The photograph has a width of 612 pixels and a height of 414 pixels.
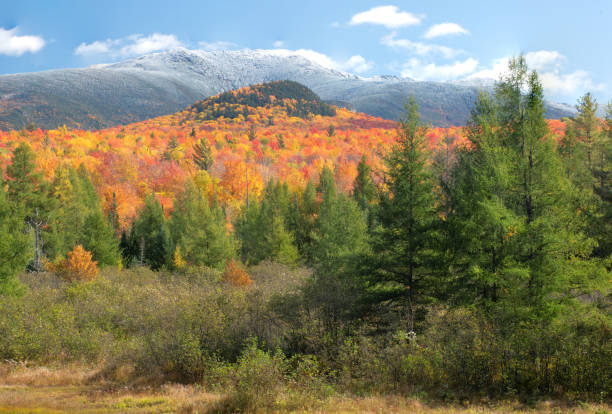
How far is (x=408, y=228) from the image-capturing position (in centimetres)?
1775

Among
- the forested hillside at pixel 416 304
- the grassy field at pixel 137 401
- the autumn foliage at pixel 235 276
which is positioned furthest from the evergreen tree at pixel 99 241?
the grassy field at pixel 137 401

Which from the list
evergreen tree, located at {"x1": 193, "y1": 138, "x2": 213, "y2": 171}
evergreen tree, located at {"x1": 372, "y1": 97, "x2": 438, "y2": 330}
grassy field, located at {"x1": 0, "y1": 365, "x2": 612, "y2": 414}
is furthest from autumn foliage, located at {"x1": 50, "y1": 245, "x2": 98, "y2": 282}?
evergreen tree, located at {"x1": 193, "y1": 138, "x2": 213, "y2": 171}

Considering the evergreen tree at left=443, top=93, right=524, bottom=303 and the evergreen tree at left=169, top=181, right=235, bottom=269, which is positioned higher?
the evergreen tree at left=443, top=93, right=524, bottom=303

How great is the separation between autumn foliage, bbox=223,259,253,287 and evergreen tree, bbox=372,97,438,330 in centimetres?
1383

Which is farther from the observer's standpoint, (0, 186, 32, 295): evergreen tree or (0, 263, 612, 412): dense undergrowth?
(0, 186, 32, 295): evergreen tree

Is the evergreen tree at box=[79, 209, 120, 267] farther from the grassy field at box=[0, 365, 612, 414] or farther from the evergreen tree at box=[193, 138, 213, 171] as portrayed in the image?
the evergreen tree at box=[193, 138, 213, 171]

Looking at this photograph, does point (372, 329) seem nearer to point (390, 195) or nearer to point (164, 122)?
point (390, 195)

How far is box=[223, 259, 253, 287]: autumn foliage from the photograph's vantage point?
29484 millimetres

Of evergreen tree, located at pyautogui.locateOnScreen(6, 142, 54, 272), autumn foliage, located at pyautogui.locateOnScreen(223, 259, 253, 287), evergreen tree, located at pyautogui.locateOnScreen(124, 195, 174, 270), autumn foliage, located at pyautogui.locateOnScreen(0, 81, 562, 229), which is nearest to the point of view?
autumn foliage, located at pyautogui.locateOnScreen(223, 259, 253, 287)

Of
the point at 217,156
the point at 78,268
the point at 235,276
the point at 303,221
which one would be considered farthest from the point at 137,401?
the point at 217,156

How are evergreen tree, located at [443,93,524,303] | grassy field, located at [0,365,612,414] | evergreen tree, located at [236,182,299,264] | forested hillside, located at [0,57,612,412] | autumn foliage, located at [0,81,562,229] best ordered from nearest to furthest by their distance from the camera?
grassy field, located at [0,365,612,414]
forested hillside, located at [0,57,612,412]
evergreen tree, located at [443,93,524,303]
evergreen tree, located at [236,182,299,264]
autumn foliage, located at [0,81,562,229]

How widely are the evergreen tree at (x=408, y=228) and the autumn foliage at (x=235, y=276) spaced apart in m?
13.8

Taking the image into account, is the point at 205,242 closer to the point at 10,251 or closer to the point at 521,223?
the point at 10,251

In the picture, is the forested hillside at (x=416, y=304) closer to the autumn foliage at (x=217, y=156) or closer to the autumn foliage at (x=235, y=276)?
the autumn foliage at (x=235, y=276)
